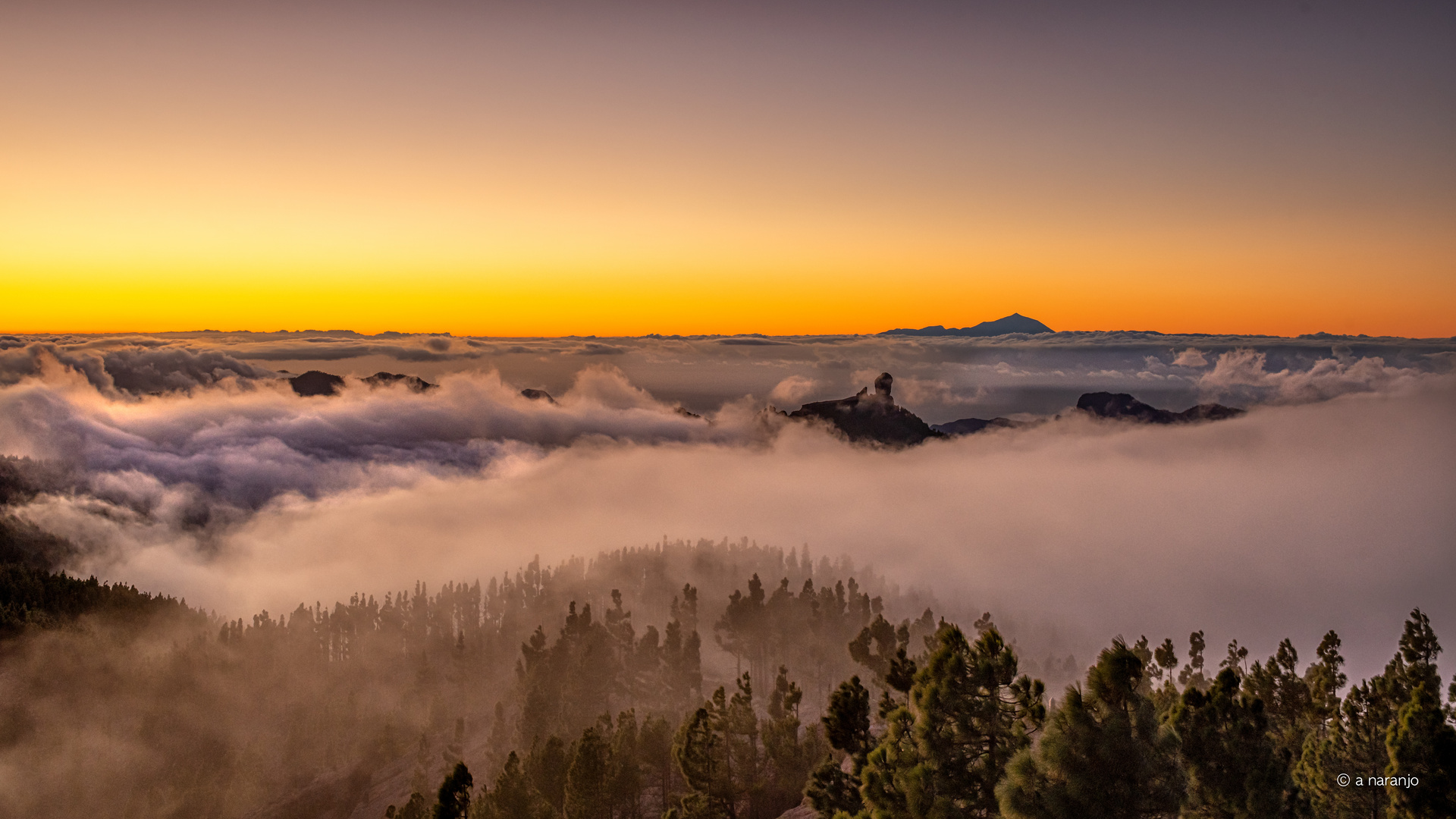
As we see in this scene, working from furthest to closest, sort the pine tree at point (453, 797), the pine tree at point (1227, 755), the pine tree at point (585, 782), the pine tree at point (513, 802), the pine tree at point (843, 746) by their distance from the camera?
the pine tree at point (513, 802), the pine tree at point (585, 782), the pine tree at point (453, 797), the pine tree at point (843, 746), the pine tree at point (1227, 755)

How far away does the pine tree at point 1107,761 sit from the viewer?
26.0 meters

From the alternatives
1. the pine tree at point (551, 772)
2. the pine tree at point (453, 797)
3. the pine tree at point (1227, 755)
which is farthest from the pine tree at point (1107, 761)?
the pine tree at point (551, 772)

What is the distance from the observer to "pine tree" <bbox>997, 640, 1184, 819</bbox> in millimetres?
25969

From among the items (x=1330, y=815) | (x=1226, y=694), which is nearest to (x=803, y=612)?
(x=1330, y=815)

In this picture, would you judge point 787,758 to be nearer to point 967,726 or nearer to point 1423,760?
point 967,726

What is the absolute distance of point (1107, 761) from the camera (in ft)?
85.9

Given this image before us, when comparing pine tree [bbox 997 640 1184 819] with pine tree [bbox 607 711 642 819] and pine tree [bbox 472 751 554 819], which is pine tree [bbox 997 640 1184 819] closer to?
pine tree [bbox 472 751 554 819]

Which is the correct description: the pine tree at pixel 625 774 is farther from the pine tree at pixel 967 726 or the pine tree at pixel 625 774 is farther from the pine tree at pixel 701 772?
the pine tree at pixel 967 726

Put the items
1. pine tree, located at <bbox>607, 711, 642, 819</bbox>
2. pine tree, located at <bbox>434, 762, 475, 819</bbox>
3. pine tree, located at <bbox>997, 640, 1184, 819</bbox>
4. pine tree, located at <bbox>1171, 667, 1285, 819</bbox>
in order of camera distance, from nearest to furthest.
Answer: pine tree, located at <bbox>997, 640, 1184, 819</bbox> < pine tree, located at <bbox>1171, 667, 1285, 819</bbox> < pine tree, located at <bbox>434, 762, 475, 819</bbox> < pine tree, located at <bbox>607, 711, 642, 819</bbox>

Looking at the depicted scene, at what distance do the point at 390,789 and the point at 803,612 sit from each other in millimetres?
103708

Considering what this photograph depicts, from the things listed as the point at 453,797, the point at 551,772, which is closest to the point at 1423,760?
the point at 453,797

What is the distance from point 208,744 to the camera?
197 meters

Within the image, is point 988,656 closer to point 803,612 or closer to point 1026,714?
point 1026,714

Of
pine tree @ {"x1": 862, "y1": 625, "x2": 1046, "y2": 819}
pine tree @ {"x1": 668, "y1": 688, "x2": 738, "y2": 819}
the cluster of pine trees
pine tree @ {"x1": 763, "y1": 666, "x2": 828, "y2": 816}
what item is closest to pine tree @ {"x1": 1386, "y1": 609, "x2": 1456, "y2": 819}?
the cluster of pine trees
